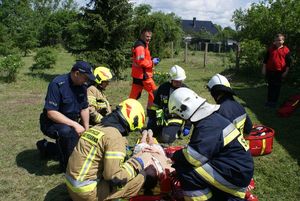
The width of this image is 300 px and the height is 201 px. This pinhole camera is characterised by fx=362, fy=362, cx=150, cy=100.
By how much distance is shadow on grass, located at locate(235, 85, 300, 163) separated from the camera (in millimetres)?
7163

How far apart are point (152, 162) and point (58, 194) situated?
1.43 metres

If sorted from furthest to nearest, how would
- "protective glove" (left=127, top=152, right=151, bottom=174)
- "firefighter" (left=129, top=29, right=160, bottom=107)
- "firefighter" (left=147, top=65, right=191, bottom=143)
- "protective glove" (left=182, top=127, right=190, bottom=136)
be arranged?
"firefighter" (left=129, top=29, right=160, bottom=107) → "protective glove" (left=182, top=127, right=190, bottom=136) → "firefighter" (left=147, top=65, right=191, bottom=143) → "protective glove" (left=127, top=152, right=151, bottom=174)

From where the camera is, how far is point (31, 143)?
7000 mm

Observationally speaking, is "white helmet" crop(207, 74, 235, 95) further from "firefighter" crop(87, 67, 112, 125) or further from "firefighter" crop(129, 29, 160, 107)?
"firefighter" crop(129, 29, 160, 107)

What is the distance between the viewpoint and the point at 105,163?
12.4 feet

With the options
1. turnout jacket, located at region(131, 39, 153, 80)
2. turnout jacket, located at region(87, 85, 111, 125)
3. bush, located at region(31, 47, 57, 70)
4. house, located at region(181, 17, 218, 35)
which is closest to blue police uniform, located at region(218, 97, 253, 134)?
turnout jacket, located at region(87, 85, 111, 125)

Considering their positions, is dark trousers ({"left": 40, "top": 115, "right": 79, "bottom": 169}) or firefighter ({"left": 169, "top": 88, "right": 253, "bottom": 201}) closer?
firefighter ({"left": 169, "top": 88, "right": 253, "bottom": 201})

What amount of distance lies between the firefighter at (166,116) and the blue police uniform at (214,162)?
9.84ft

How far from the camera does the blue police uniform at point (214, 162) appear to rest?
3439 millimetres

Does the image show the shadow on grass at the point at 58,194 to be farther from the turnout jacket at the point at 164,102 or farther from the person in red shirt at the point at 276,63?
the person in red shirt at the point at 276,63

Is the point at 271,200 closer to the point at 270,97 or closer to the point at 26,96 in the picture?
the point at 270,97

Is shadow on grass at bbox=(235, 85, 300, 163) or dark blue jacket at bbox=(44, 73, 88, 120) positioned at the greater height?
dark blue jacket at bbox=(44, 73, 88, 120)

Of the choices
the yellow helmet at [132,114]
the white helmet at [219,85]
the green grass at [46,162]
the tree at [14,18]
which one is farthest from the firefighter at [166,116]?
the tree at [14,18]

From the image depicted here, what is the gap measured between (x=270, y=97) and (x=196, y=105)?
724 centimetres
